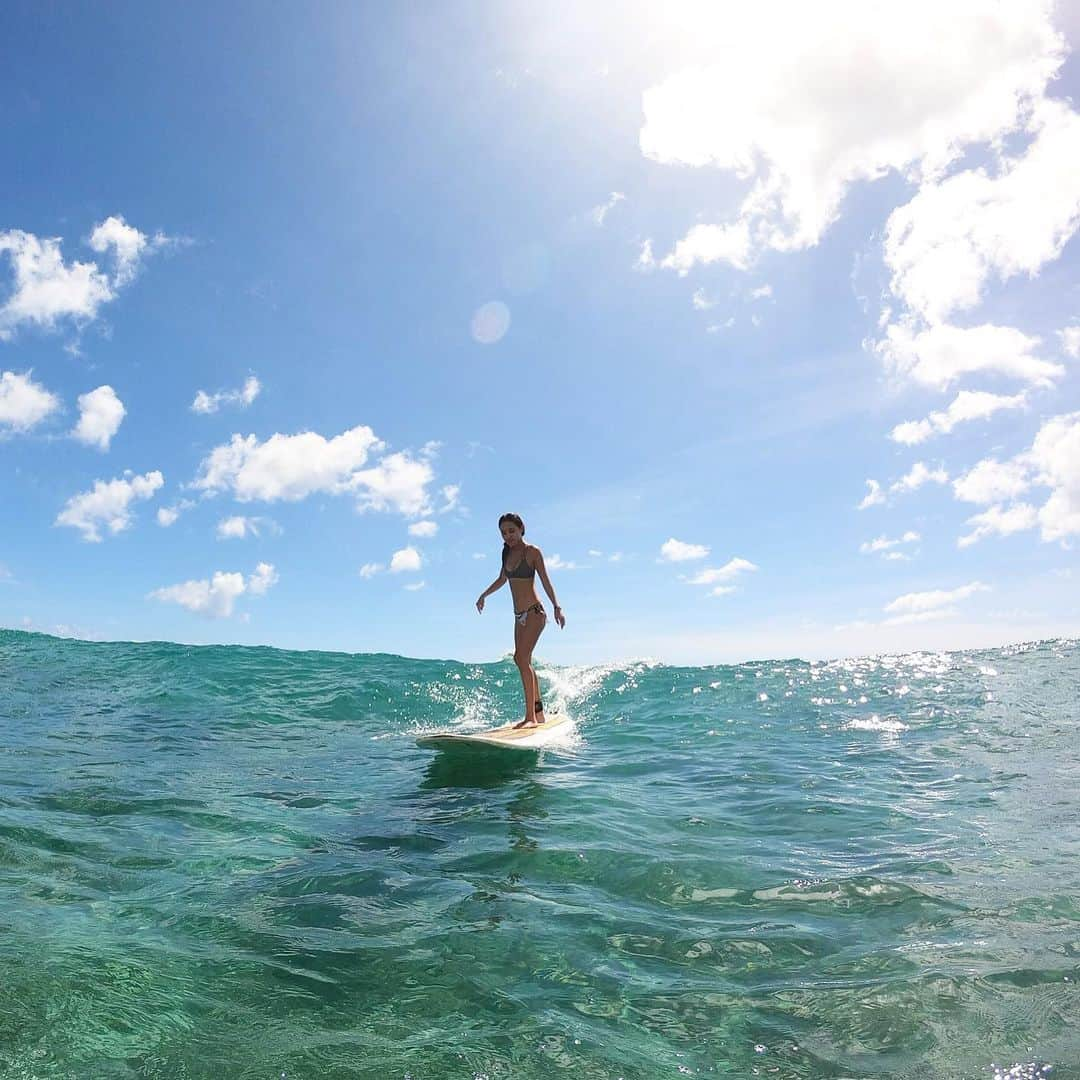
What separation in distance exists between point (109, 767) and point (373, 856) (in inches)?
208

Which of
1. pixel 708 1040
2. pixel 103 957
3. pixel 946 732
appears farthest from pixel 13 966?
pixel 946 732

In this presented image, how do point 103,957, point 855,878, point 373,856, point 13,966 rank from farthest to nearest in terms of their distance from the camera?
point 373,856 → point 855,878 → point 103,957 → point 13,966

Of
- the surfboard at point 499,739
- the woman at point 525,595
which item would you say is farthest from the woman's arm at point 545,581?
the surfboard at point 499,739

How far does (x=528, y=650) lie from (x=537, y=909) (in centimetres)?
728

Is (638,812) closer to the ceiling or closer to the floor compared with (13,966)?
closer to the floor

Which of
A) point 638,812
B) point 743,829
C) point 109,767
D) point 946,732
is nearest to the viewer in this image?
point 743,829

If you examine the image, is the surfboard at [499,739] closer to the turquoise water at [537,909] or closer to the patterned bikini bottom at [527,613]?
the turquoise water at [537,909]

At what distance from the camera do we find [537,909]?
4.80m

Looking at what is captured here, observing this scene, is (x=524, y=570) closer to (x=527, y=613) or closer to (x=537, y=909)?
(x=527, y=613)

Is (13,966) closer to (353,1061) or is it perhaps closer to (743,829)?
(353,1061)

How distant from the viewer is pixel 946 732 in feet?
42.1

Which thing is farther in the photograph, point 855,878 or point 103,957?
point 855,878

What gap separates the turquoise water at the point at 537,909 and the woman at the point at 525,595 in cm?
144

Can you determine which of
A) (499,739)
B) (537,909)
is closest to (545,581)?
(499,739)
